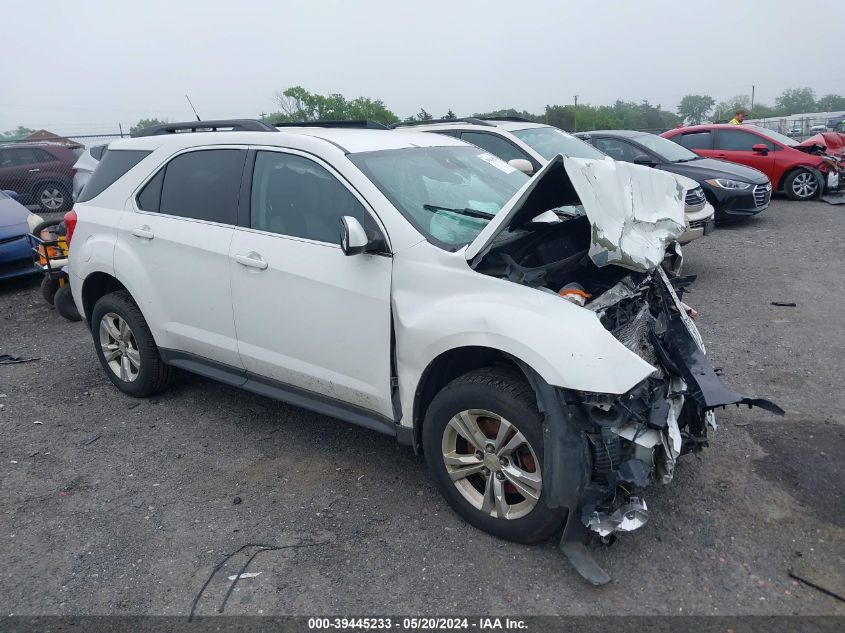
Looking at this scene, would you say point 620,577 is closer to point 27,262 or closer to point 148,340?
point 148,340

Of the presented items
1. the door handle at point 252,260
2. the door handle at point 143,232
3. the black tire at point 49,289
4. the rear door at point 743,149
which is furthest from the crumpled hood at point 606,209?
the rear door at point 743,149

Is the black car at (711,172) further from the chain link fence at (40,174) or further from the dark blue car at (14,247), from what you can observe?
the chain link fence at (40,174)

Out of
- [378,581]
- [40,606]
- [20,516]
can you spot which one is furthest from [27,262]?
[378,581]

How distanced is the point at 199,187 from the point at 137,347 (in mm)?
1337

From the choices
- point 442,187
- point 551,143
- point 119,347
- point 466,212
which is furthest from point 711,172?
point 119,347

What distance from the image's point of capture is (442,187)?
12.9 ft

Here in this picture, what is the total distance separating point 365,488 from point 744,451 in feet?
7.28

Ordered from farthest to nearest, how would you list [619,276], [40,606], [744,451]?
[744,451] < [619,276] < [40,606]

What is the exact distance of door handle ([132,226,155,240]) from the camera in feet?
14.9

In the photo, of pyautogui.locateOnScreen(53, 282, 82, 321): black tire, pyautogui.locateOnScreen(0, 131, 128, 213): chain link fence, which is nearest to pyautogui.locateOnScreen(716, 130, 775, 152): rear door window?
pyautogui.locateOnScreen(53, 282, 82, 321): black tire

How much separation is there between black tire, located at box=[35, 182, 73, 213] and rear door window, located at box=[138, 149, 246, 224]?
12.9 meters

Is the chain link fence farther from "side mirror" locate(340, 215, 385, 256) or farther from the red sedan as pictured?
"side mirror" locate(340, 215, 385, 256)

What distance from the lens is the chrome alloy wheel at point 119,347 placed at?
499 cm

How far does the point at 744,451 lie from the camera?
13.1 feet
